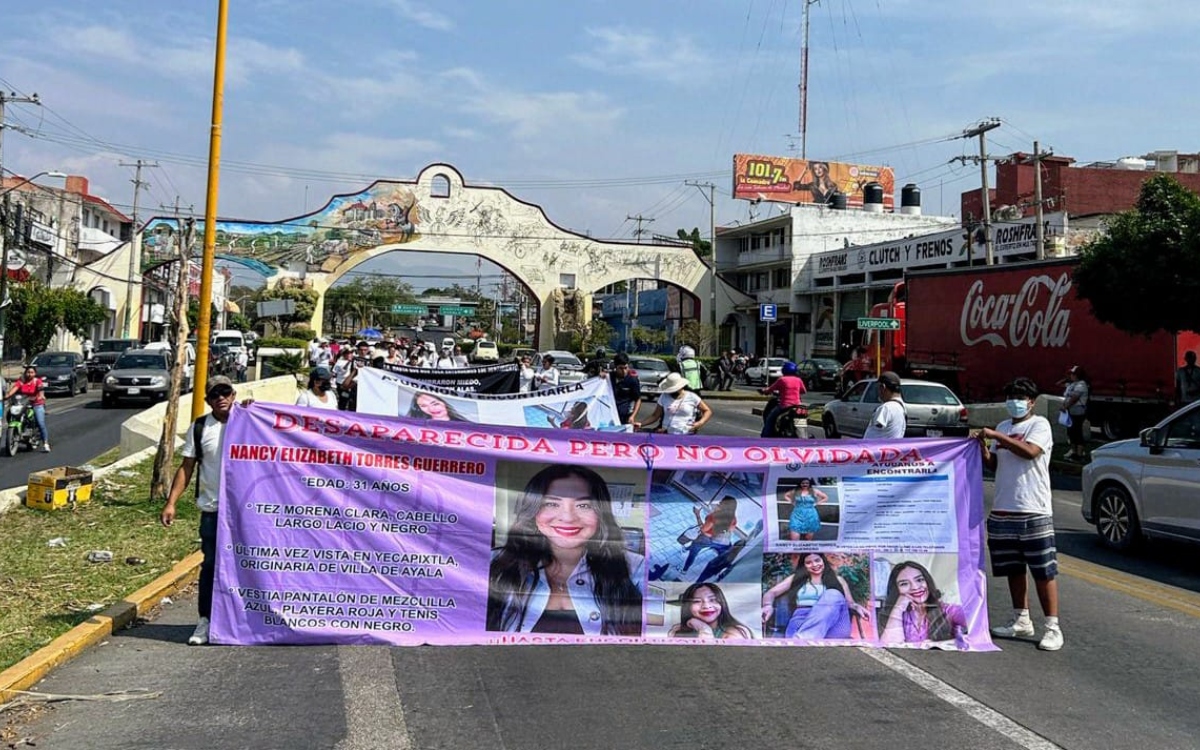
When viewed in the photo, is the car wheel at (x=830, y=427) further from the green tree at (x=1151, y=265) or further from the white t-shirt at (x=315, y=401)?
the white t-shirt at (x=315, y=401)

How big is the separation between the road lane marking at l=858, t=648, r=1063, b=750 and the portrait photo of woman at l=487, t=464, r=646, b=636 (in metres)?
1.55

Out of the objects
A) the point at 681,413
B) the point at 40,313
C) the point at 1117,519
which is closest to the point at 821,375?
the point at 681,413

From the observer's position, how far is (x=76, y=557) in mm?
8641

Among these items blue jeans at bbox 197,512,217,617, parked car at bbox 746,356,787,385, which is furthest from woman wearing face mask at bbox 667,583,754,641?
parked car at bbox 746,356,787,385

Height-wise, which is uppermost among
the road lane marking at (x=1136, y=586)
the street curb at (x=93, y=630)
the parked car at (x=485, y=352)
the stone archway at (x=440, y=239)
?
the stone archway at (x=440, y=239)

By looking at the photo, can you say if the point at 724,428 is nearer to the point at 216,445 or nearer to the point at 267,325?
the point at 216,445

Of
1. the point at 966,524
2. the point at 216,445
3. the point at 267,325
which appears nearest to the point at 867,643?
the point at 966,524

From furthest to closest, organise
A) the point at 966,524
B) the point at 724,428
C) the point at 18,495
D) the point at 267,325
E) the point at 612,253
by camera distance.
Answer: the point at 267,325
the point at 612,253
the point at 724,428
the point at 18,495
the point at 966,524

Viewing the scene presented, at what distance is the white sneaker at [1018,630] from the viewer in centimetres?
693

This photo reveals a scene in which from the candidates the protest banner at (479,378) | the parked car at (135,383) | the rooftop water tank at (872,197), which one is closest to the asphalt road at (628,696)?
the protest banner at (479,378)

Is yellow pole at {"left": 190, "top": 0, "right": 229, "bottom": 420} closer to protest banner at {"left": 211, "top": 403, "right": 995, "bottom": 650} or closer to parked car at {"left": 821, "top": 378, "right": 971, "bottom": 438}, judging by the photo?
protest banner at {"left": 211, "top": 403, "right": 995, "bottom": 650}

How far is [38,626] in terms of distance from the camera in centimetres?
660

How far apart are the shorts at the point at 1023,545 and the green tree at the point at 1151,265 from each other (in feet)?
42.5

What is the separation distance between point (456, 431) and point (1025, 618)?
3.97 m
